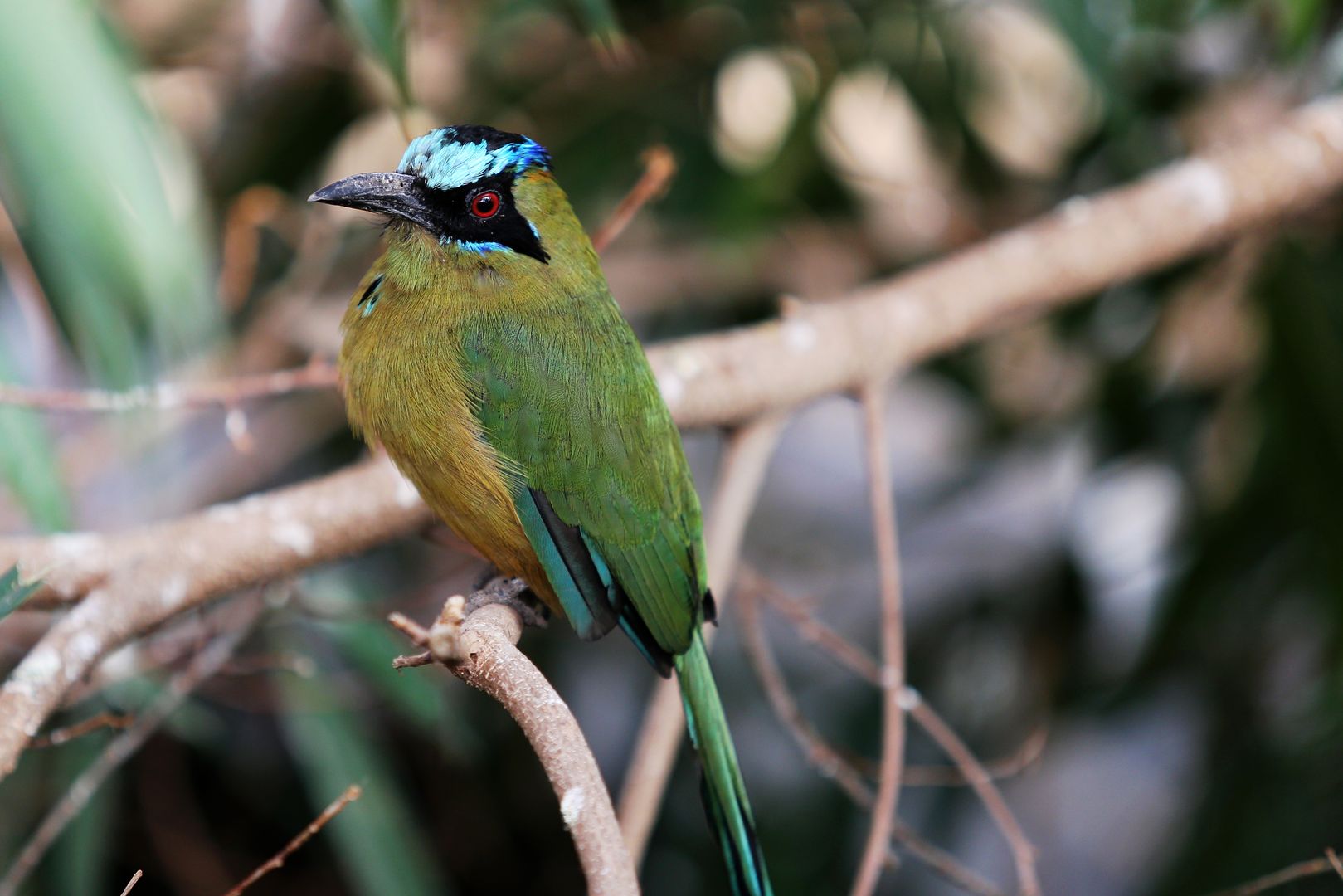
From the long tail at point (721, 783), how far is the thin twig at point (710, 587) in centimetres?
14

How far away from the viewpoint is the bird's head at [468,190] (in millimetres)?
1991

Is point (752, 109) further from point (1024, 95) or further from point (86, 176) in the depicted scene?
point (86, 176)

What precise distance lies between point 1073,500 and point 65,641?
3.02 m

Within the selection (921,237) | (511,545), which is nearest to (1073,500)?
(921,237)

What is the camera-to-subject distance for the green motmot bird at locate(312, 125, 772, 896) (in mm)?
2006

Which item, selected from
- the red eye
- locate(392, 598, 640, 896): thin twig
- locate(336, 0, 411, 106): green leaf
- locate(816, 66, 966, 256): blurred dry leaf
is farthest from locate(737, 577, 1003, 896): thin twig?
locate(816, 66, 966, 256): blurred dry leaf

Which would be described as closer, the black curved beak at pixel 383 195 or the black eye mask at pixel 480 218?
the black curved beak at pixel 383 195

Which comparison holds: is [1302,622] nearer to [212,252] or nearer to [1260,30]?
[1260,30]

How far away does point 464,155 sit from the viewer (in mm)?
1999

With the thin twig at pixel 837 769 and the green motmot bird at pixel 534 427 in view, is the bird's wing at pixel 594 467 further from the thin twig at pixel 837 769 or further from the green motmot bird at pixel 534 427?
the thin twig at pixel 837 769

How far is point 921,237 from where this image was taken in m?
4.30

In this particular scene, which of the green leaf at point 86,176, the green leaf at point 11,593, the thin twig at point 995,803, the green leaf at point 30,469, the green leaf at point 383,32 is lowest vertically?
the thin twig at point 995,803

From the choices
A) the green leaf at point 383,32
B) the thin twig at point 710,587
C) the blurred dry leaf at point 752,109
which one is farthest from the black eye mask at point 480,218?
the blurred dry leaf at point 752,109

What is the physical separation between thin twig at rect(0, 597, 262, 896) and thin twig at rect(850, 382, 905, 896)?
1233 mm
